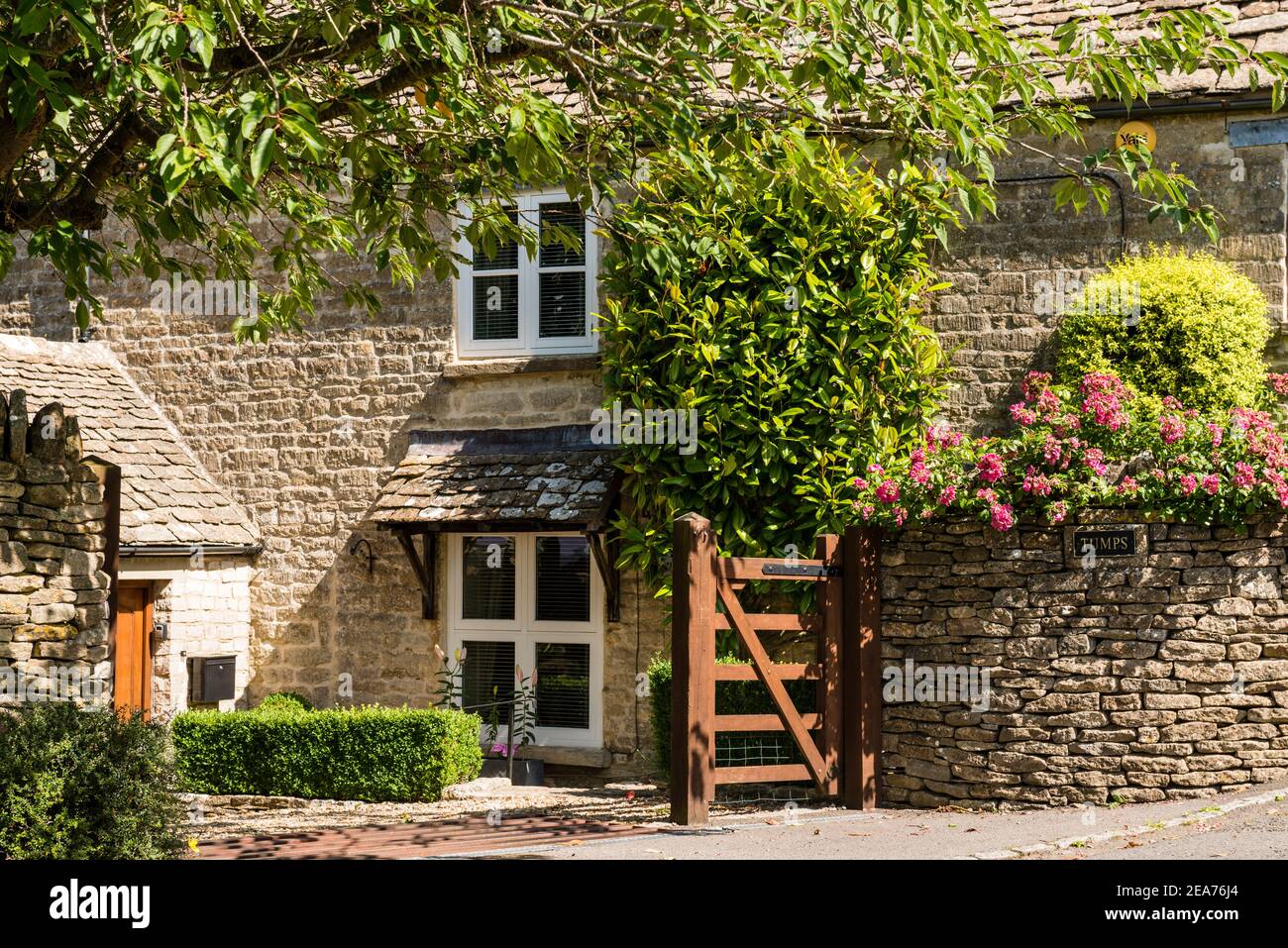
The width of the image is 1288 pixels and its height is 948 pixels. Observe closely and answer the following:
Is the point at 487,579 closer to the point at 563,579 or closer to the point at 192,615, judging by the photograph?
the point at 563,579

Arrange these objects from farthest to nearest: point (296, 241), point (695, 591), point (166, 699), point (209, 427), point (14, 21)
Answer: point (209, 427) < point (166, 699) < point (296, 241) < point (695, 591) < point (14, 21)

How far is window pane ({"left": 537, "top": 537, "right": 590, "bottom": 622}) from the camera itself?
12938 mm

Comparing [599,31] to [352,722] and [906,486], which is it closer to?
[906,486]

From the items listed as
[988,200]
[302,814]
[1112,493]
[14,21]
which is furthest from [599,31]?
[302,814]

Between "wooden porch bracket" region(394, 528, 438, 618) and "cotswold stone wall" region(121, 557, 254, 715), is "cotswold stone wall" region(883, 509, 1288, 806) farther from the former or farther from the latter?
"cotswold stone wall" region(121, 557, 254, 715)

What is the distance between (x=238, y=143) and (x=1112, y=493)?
Answer: 6.05 meters

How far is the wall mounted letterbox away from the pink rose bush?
6703 millimetres

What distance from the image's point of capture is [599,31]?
8.34m

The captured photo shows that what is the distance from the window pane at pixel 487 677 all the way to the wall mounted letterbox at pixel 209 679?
2.29 m

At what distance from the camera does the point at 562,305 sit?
1320 centimetres

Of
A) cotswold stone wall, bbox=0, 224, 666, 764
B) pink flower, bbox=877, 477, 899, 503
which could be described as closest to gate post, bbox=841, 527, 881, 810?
pink flower, bbox=877, 477, 899, 503

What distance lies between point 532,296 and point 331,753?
466 centimetres
